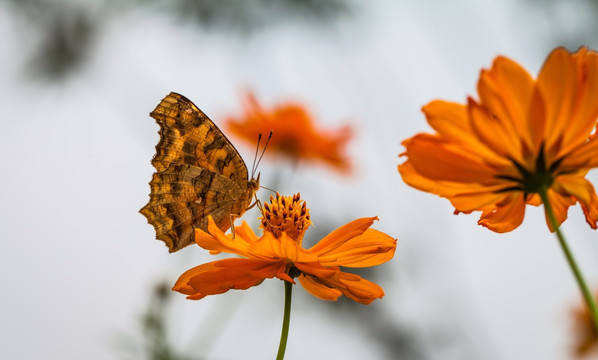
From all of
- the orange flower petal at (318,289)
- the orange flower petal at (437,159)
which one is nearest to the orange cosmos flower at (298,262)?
Answer: the orange flower petal at (318,289)

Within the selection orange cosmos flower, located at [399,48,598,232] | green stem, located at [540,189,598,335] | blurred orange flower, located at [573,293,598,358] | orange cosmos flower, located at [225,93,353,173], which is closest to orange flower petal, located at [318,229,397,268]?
orange cosmos flower, located at [399,48,598,232]

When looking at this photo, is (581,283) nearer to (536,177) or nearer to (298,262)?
(536,177)

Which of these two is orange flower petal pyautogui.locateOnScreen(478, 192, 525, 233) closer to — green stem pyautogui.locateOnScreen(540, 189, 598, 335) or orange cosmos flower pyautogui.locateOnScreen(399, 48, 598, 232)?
orange cosmos flower pyautogui.locateOnScreen(399, 48, 598, 232)

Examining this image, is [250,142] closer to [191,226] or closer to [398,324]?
[398,324]

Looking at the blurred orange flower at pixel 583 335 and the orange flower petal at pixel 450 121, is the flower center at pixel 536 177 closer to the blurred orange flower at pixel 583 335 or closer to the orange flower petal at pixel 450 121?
the orange flower petal at pixel 450 121

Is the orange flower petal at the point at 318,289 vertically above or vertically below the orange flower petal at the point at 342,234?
below
